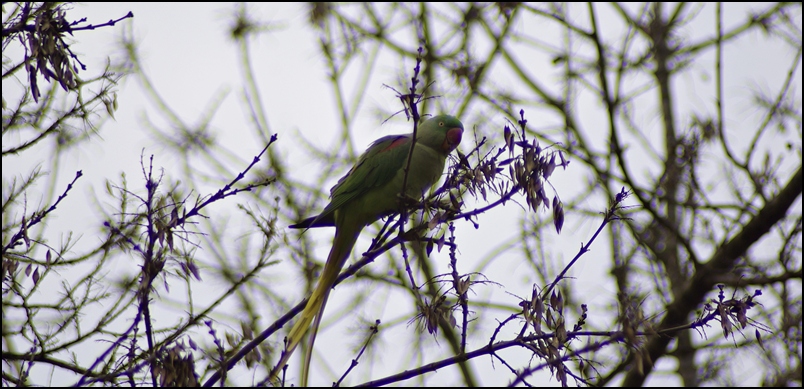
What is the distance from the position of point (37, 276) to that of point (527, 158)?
204cm

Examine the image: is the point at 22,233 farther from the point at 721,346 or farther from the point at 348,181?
the point at 721,346

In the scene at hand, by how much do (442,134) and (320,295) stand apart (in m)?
1.39

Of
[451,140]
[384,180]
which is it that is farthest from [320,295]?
[451,140]

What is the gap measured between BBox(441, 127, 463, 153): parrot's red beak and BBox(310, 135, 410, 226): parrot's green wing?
241 millimetres

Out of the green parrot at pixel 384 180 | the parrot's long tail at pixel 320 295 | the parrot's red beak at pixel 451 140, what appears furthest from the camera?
the parrot's red beak at pixel 451 140

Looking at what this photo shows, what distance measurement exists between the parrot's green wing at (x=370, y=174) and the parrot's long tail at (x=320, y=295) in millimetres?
162

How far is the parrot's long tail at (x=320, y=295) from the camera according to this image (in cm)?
274

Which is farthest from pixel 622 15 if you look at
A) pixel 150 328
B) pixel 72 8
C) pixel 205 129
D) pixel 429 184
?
pixel 150 328

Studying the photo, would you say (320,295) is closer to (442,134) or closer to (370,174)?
(370,174)

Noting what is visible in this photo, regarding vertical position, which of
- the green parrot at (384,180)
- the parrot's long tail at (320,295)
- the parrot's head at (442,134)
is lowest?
the parrot's long tail at (320,295)

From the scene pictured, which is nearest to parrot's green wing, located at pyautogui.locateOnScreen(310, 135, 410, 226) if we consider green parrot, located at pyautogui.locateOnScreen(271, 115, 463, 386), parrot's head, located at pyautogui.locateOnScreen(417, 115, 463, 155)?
green parrot, located at pyautogui.locateOnScreen(271, 115, 463, 386)

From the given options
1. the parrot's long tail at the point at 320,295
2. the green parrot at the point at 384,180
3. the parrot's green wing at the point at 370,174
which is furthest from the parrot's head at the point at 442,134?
the parrot's long tail at the point at 320,295

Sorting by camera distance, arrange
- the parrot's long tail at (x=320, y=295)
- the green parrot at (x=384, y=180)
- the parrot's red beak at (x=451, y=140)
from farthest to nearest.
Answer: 1. the parrot's red beak at (x=451, y=140)
2. the green parrot at (x=384, y=180)
3. the parrot's long tail at (x=320, y=295)

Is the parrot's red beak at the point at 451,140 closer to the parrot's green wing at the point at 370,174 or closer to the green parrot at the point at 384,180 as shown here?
the green parrot at the point at 384,180
